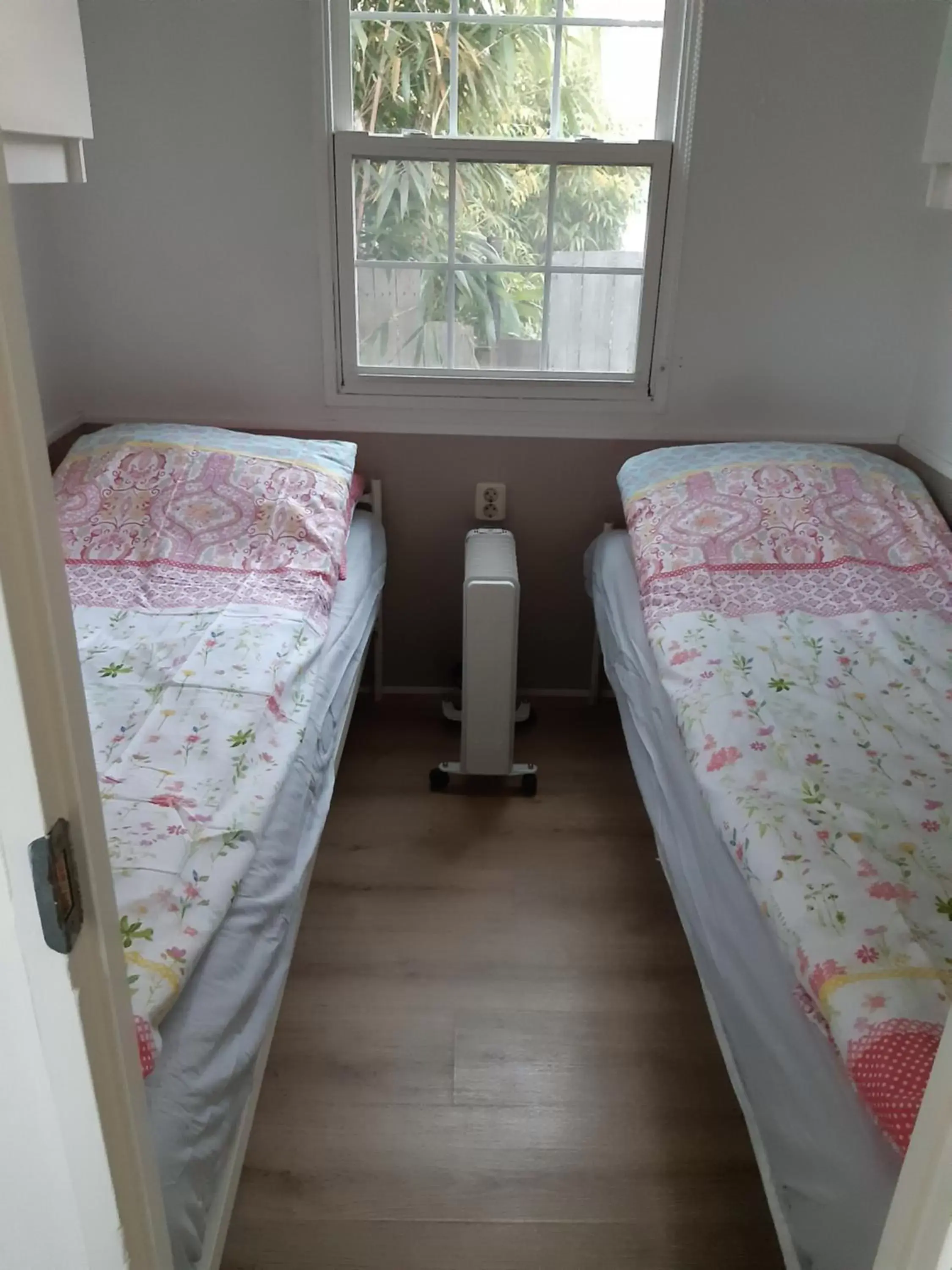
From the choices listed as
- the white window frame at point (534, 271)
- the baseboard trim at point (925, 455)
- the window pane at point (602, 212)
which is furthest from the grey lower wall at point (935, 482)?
the window pane at point (602, 212)

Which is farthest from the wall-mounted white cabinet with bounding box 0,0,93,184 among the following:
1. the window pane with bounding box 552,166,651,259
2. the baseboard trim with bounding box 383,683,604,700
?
the baseboard trim with bounding box 383,683,604,700

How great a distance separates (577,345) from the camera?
2637 millimetres

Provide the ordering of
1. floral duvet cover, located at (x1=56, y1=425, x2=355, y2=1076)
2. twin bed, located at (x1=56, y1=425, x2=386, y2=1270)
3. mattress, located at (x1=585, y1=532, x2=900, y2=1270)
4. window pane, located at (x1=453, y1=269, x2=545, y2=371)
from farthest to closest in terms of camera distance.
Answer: window pane, located at (x1=453, y1=269, x2=545, y2=371) < floral duvet cover, located at (x1=56, y1=425, x2=355, y2=1076) < twin bed, located at (x1=56, y1=425, x2=386, y2=1270) < mattress, located at (x1=585, y1=532, x2=900, y2=1270)

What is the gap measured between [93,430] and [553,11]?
5.18 ft

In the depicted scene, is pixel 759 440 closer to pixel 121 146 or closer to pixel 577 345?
pixel 577 345

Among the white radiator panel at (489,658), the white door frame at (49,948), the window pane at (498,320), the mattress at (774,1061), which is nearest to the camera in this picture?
the white door frame at (49,948)

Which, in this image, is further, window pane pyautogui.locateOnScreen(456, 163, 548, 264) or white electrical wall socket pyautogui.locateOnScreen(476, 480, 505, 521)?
white electrical wall socket pyautogui.locateOnScreen(476, 480, 505, 521)

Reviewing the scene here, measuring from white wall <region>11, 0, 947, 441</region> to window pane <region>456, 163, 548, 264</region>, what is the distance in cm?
37

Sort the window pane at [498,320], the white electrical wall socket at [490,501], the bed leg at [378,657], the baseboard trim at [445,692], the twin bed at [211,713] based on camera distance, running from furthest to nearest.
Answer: the baseboard trim at [445,692], the bed leg at [378,657], the white electrical wall socket at [490,501], the window pane at [498,320], the twin bed at [211,713]

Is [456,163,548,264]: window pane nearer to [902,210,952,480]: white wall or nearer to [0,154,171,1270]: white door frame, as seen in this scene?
[902,210,952,480]: white wall

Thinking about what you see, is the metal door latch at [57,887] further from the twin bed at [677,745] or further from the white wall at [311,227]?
the white wall at [311,227]

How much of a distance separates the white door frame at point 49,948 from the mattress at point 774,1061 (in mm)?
664

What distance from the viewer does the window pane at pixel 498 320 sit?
255 centimetres

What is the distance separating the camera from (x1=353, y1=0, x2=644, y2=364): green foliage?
2369 mm
